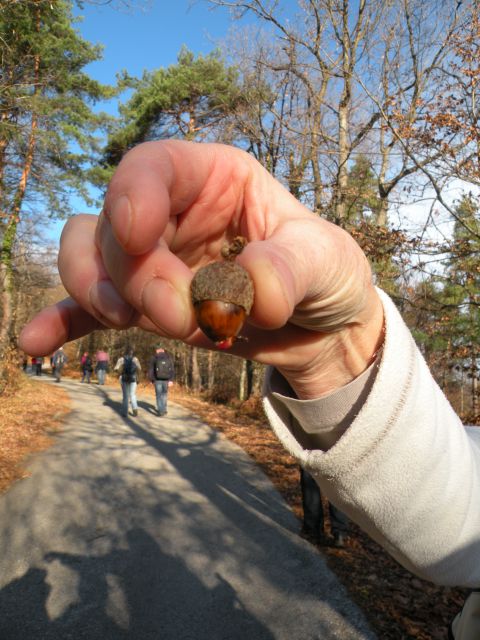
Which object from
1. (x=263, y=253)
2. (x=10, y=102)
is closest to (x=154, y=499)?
(x=263, y=253)

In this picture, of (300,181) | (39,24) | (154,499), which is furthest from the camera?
(39,24)

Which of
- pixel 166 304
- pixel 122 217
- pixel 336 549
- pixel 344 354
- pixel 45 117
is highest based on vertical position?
pixel 45 117

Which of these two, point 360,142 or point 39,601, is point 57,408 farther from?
point 360,142

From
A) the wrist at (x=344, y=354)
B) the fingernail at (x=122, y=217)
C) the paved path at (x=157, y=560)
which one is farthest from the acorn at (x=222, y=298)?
the paved path at (x=157, y=560)

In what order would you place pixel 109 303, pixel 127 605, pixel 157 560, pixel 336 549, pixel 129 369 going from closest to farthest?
pixel 109 303 < pixel 127 605 < pixel 157 560 < pixel 336 549 < pixel 129 369

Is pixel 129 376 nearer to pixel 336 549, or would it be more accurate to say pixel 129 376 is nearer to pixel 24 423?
pixel 24 423

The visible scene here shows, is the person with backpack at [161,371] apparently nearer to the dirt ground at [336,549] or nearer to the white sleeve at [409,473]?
the dirt ground at [336,549]

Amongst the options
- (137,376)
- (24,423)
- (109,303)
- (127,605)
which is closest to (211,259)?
(109,303)
